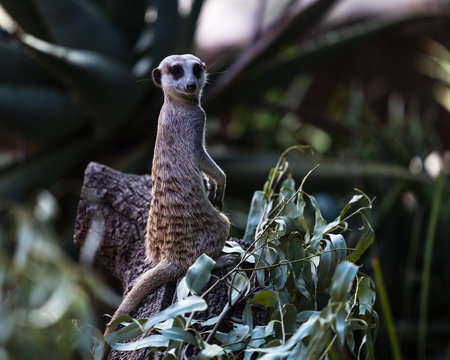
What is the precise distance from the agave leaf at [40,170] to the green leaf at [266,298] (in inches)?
54.4

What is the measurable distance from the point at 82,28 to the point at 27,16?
17 centimetres

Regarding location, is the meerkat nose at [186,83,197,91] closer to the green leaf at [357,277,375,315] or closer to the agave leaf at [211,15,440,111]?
the green leaf at [357,277,375,315]

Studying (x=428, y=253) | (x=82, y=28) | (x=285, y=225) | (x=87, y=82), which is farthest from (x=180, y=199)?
(x=82, y=28)

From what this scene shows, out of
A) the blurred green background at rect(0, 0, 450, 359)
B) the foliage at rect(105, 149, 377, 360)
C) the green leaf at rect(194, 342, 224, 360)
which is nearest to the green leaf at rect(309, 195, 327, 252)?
the foliage at rect(105, 149, 377, 360)

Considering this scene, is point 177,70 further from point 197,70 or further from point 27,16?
point 27,16

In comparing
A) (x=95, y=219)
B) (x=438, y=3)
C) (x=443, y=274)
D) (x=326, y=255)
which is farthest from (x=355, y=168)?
(x=438, y=3)

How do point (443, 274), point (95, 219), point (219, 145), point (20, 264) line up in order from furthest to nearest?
point (219, 145), point (443, 274), point (95, 219), point (20, 264)

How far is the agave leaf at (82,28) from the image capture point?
1.90 meters

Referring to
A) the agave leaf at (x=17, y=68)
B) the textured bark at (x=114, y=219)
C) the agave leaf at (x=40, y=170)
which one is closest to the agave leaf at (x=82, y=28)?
the agave leaf at (x=17, y=68)

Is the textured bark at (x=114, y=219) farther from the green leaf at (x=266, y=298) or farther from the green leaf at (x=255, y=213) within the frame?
the green leaf at (x=266, y=298)

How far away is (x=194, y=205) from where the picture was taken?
90 centimetres

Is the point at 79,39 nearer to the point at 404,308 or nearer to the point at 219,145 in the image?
the point at 219,145

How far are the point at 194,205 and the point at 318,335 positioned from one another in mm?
289

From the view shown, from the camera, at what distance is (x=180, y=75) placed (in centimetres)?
84
